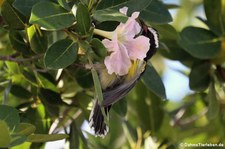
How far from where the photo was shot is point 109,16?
139 centimetres

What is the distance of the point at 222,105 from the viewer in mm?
2490

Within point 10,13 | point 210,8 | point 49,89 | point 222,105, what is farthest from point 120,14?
point 222,105

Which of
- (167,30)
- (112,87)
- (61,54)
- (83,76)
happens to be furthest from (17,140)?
(167,30)

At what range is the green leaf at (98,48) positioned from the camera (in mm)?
1429

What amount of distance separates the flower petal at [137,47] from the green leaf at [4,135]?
39 cm

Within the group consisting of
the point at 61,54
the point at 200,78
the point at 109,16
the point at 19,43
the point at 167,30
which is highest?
the point at 109,16

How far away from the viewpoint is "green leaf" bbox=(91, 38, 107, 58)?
1429 millimetres

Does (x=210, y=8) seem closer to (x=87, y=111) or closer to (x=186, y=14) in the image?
(x=87, y=111)

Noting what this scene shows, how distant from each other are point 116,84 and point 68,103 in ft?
1.01

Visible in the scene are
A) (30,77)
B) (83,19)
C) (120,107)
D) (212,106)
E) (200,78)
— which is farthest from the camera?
(200,78)

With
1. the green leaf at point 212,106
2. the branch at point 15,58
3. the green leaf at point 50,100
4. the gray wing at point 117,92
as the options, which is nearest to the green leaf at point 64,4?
the branch at point 15,58

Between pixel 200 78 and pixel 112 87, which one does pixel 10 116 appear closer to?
pixel 112 87

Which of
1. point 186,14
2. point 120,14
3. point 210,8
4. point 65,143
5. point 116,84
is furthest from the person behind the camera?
point 186,14

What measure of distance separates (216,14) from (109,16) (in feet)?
2.71
